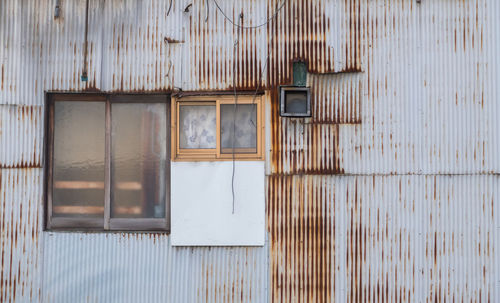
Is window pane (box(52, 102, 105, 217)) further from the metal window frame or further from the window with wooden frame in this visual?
the metal window frame

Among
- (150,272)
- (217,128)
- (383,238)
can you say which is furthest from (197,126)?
(383,238)

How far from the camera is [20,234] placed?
4.65m

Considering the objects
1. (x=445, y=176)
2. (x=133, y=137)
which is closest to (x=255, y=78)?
(x=133, y=137)

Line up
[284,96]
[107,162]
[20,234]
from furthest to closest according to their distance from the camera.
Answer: [107,162], [20,234], [284,96]

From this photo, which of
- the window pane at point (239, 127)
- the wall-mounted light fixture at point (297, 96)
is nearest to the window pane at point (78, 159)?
the window pane at point (239, 127)

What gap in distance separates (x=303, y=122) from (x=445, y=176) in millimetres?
1863

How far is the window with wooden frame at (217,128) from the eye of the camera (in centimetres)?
468

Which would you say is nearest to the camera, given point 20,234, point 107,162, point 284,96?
point 284,96

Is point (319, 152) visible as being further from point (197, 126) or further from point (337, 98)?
point (197, 126)

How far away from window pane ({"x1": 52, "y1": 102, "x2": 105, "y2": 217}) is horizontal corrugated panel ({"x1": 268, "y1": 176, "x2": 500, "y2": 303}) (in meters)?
2.25

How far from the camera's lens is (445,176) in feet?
15.0

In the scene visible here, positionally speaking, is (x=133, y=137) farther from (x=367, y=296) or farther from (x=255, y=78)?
(x=367, y=296)

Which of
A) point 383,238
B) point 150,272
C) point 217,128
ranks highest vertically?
point 217,128

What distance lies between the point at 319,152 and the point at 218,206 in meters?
1.42
